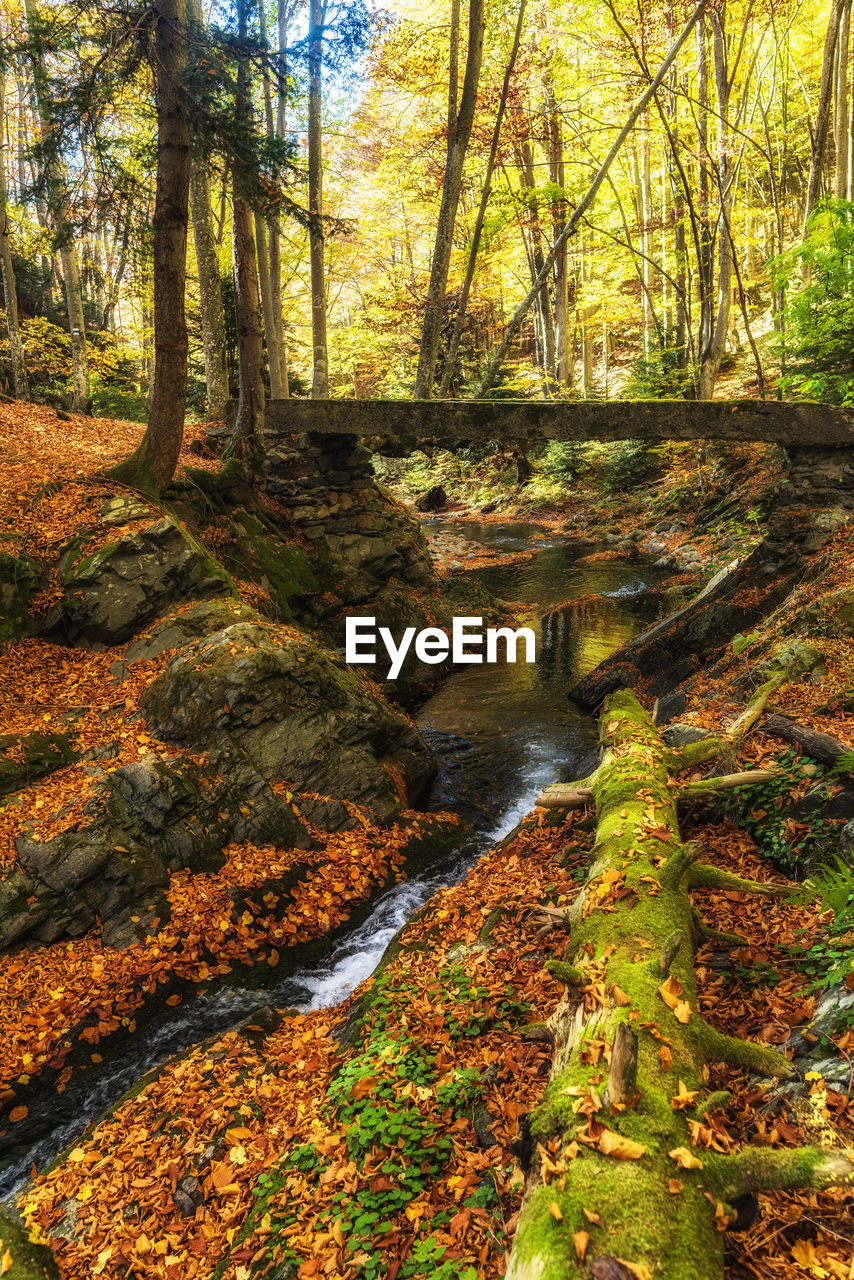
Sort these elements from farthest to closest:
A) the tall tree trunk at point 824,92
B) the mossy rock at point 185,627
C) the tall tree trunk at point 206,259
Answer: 1. the tall tree trunk at point 206,259
2. the tall tree trunk at point 824,92
3. the mossy rock at point 185,627

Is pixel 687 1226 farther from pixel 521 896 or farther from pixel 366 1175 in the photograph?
pixel 521 896

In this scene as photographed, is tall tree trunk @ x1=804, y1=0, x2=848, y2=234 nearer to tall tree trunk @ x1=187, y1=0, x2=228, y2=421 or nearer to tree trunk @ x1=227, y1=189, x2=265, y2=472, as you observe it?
tree trunk @ x1=227, y1=189, x2=265, y2=472

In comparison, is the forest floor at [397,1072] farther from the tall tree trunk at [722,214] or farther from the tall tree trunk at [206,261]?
the tall tree trunk at [722,214]

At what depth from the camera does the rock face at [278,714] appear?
6.33m

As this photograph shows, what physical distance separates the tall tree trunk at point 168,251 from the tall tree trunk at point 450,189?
12.8 feet

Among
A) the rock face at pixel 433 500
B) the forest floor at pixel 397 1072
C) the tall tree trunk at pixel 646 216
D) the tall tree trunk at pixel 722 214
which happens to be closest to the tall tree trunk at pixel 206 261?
the forest floor at pixel 397 1072

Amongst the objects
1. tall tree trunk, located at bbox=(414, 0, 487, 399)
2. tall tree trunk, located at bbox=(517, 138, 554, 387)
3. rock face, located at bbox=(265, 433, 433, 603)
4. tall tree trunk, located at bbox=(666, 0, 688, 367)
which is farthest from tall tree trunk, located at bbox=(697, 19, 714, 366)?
rock face, located at bbox=(265, 433, 433, 603)

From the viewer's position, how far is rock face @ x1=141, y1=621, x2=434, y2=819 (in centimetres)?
633

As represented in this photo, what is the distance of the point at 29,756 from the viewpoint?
5.79 meters

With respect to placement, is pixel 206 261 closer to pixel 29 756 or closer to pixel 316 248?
pixel 316 248

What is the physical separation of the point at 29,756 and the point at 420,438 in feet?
23.5

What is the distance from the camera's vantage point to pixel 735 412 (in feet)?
28.4

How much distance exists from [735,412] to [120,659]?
8.72 metres

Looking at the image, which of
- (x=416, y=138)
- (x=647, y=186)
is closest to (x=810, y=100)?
(x=647, y=186)
